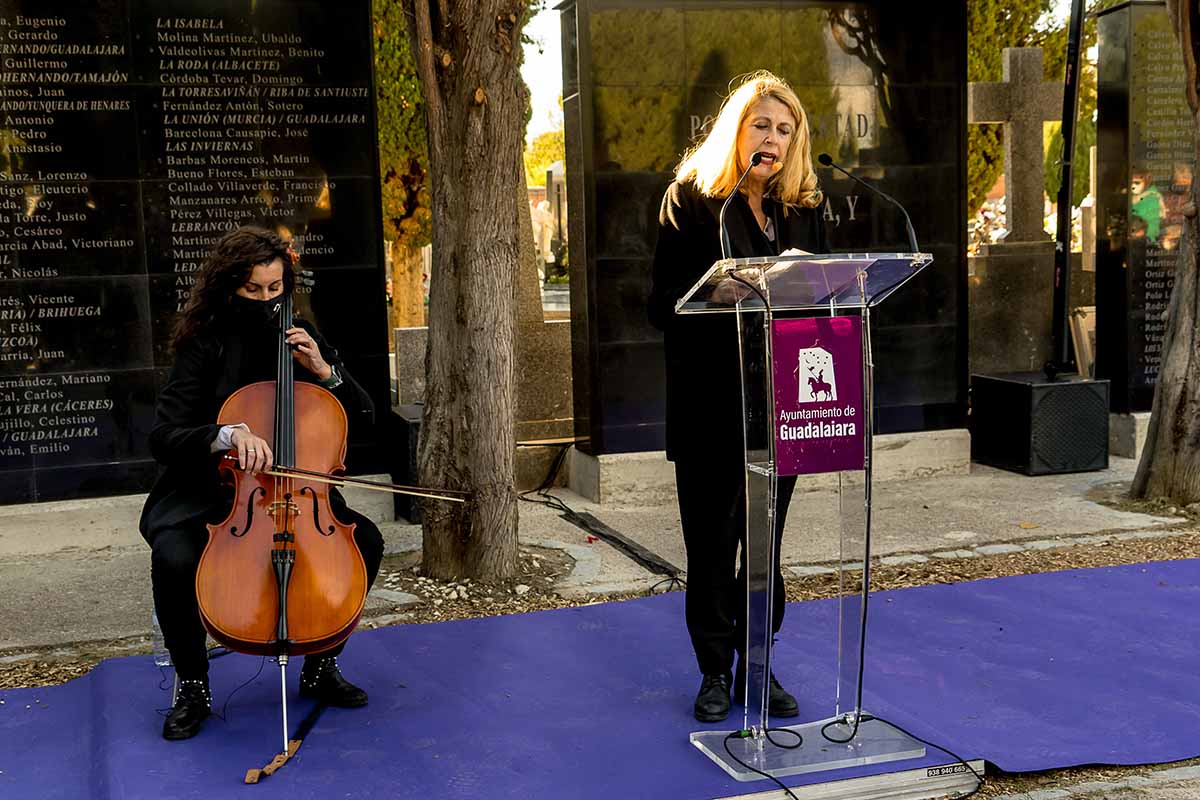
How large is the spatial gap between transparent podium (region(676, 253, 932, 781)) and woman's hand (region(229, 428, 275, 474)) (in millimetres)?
1133

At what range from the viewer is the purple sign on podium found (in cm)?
315

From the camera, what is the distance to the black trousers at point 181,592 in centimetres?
354

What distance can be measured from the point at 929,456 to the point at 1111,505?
1.15 metres

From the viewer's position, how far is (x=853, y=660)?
3410 millimetres

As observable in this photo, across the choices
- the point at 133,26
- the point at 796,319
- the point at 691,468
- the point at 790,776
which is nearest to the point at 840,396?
the point at 796,319

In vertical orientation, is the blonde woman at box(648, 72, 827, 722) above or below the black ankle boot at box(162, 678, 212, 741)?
above

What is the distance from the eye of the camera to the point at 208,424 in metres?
3.71

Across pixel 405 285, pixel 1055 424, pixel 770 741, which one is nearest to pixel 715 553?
pixel 770 741

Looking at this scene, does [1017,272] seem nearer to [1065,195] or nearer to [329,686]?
[1065,195]

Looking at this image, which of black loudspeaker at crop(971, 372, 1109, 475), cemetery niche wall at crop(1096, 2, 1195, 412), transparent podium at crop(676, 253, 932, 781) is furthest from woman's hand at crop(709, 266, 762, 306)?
cemetery niche wall at crop(1096, 2, 1195, 412)

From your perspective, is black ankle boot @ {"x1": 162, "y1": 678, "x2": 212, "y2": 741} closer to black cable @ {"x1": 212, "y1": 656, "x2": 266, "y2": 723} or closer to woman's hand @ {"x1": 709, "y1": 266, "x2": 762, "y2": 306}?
black cable @ {"x1": 212, "y1": 656, "x2": 266, "y2": 723}

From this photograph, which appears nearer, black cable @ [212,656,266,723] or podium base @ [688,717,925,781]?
podium base @ [688,717,925,781]

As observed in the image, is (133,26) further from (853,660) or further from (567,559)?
(853,660)

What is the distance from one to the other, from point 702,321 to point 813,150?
3748 millimetres
